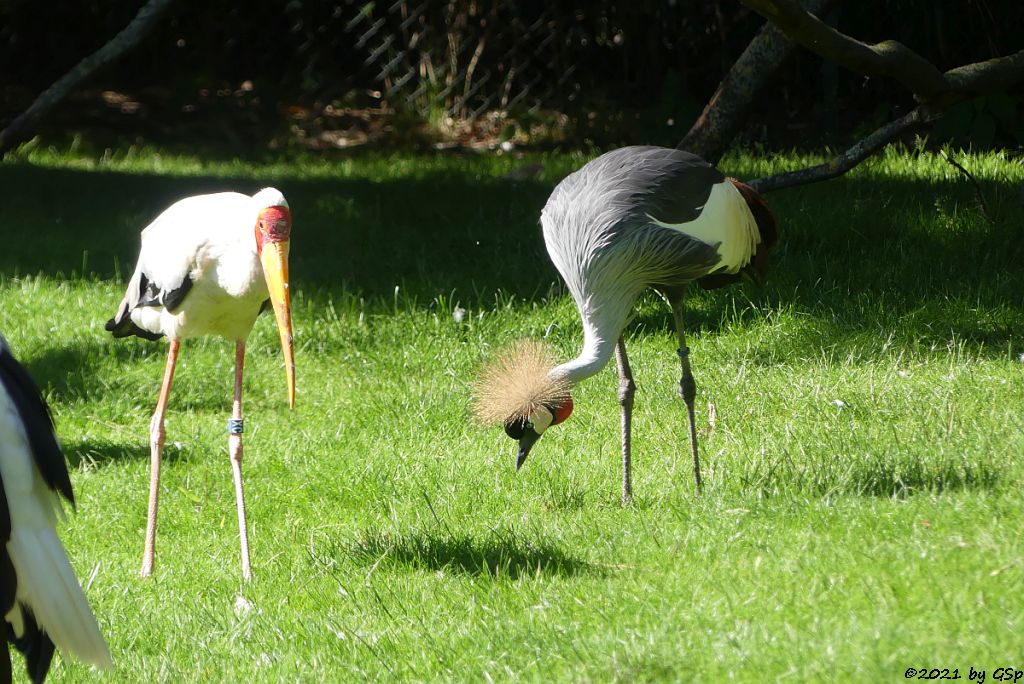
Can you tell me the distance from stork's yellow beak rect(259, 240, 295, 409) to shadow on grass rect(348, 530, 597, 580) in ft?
1.85

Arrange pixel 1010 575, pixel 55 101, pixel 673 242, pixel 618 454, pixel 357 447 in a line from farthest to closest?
pixel 55 101, pixel 357 447, pixel 618 454, pixel 673 242, pixel 1010 575

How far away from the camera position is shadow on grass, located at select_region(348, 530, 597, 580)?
3.80m

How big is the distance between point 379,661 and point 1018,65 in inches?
166

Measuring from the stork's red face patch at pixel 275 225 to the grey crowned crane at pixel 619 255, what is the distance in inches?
34.0

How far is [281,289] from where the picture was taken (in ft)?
13.8

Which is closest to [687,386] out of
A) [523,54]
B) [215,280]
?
[215,280]

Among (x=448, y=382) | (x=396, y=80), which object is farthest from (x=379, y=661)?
(x=396, y=80)

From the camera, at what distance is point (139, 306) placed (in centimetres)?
477

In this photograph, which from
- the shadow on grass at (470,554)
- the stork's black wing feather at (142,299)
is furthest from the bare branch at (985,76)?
the stork's black wing feather at (142,299)

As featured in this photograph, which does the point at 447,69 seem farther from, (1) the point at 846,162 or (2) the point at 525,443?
(2) the point at 525,443

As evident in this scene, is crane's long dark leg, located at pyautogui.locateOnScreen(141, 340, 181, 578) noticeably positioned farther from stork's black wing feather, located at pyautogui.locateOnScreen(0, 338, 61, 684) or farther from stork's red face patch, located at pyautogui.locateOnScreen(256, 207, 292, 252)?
stork's black wing feather, located at pyautogui.locateOnScreen(0, 338, 61, 684)

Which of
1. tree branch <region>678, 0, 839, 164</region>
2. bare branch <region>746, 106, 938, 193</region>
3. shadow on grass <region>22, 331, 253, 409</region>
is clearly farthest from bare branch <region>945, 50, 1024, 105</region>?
shadow on grass <region>22, 331, 253, 409</region>

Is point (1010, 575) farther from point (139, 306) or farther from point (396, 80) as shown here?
point (396, 80)

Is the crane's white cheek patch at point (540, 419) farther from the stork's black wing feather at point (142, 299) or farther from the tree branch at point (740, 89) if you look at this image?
the tree branch at point (740, 89)
